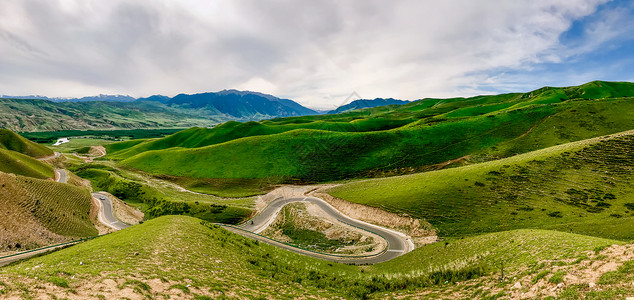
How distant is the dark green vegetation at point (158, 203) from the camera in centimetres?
6138

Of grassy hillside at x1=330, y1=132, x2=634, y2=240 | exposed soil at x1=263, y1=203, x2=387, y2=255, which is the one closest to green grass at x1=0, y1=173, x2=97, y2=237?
exposed soil at x1=263, y1=203, x2=387, y2=255

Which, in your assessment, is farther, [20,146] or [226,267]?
[20,146]

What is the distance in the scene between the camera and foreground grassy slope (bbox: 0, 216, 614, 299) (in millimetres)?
14195

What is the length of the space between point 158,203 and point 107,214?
11.0m

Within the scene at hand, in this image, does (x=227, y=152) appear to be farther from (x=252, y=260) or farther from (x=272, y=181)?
(x=252, y=260)

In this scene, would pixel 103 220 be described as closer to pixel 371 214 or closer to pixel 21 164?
pixel 21 164

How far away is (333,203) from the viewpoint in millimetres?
65000

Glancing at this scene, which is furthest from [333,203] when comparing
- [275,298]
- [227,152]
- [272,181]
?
[227,152]

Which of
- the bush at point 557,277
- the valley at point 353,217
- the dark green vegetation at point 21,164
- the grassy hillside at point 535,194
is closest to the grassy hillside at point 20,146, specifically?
the dark green vegetation at point 21,164

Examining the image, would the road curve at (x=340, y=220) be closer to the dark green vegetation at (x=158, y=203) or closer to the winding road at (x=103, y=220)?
the dark green vegetation at (x=158, y=203)

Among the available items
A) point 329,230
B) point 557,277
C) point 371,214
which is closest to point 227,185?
point 329,230

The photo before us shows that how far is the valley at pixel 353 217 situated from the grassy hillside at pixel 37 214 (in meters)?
0.32

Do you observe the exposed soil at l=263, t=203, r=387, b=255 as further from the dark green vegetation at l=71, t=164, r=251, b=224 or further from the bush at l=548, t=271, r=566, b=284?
the bush at l=548, t=271, r=566, b=284

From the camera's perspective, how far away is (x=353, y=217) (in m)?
56.3
